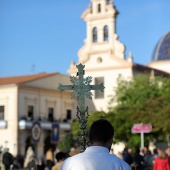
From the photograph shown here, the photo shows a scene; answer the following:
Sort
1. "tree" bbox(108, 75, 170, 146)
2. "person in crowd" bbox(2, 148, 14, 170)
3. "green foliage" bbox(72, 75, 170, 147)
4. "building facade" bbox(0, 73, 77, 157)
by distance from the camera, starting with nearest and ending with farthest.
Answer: "person in crowd" bbox(2, 148, 14, 170)
"tree" bbox(108, 75, 170, 146)
"green foliage" bbox(72, 75, 170, 147)
"building facade" bbox(0, 73, 77, 157)

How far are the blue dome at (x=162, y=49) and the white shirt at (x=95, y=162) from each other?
66.8 meters

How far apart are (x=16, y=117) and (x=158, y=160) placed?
41624 mm

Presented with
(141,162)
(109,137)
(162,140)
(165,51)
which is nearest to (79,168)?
(109,137)

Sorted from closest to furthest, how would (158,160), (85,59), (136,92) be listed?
(158,160), (136,92), (85,59)

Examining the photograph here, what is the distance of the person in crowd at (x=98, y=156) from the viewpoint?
4.30m

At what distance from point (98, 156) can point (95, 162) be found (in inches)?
2.1

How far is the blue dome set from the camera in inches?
2790

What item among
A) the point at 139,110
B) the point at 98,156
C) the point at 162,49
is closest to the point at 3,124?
the point at 139,110

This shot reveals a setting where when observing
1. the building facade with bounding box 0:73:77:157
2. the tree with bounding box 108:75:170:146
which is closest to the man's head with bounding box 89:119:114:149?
the tree with bounding box 108:75:170:146

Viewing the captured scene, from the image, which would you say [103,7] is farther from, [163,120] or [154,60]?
[163,120]

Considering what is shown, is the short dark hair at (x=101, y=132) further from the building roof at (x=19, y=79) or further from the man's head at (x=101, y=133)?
the building roof at (x=19, y=79)

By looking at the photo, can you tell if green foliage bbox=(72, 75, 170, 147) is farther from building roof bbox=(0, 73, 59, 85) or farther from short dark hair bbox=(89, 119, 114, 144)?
short dark hair bbox=(89, 119, 114, 144)

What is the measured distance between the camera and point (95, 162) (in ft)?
14.1

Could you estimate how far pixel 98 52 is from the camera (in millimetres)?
57875
